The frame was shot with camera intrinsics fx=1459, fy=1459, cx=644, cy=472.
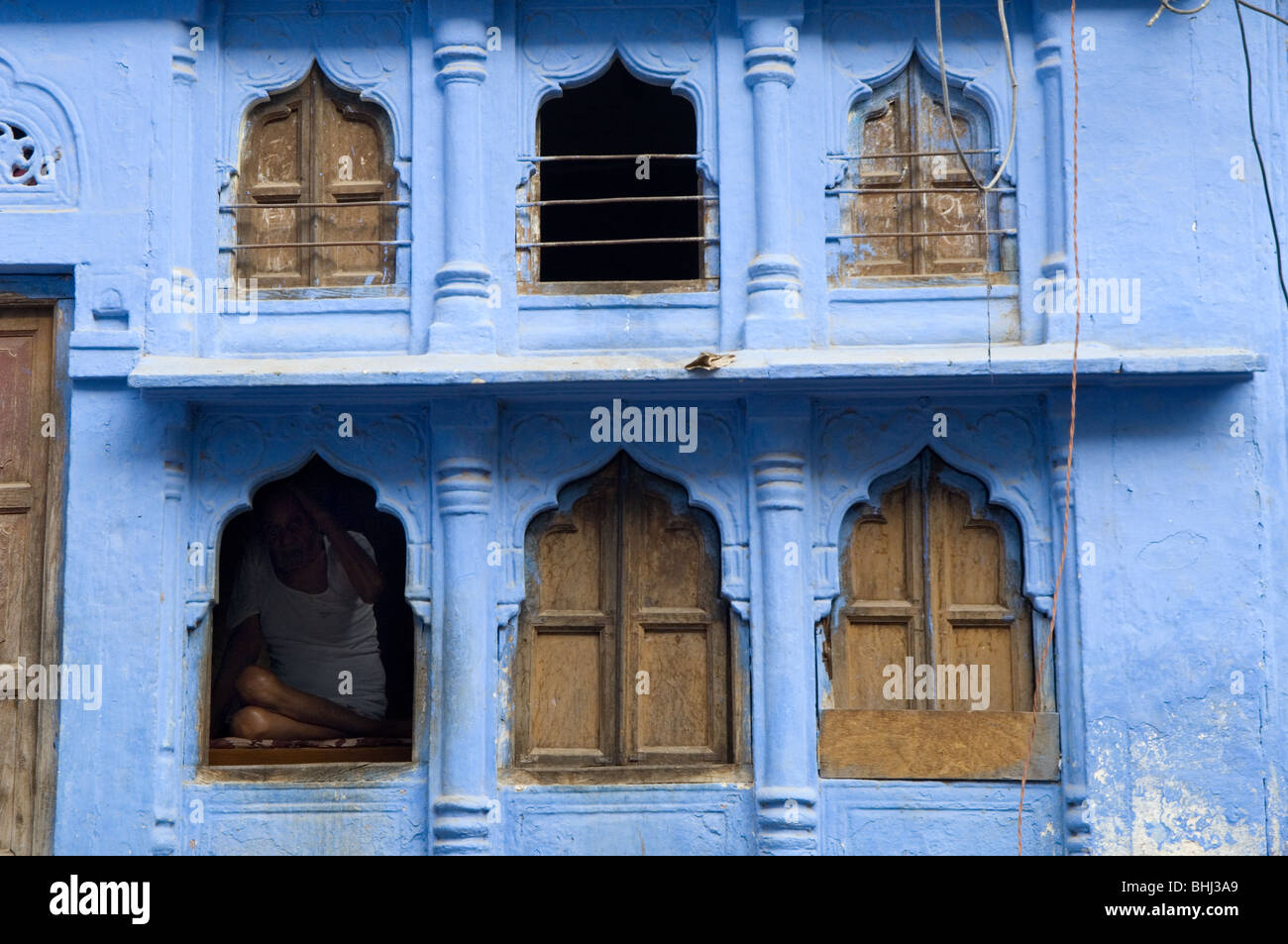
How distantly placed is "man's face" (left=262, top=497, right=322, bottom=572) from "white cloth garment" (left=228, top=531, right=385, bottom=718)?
0.22 feet

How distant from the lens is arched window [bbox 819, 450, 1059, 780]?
6.82 metres

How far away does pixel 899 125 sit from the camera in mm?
7289

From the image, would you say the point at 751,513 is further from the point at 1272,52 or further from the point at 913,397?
the point at 1272,52

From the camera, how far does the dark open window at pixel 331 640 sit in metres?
7.09

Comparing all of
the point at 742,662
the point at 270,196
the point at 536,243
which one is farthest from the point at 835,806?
the point at 270,196

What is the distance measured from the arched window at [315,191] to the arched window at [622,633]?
164cm

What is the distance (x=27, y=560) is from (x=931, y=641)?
4.40 metres

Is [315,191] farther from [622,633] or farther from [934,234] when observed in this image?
[934,234]

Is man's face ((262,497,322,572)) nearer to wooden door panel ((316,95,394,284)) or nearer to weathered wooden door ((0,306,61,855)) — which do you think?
weathered wooden door ((0,306,61,855))

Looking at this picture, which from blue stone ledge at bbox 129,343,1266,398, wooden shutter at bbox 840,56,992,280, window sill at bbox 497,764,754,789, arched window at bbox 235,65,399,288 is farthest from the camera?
arched window at bbox 235,65,399,288

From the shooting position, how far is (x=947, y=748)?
682 centimetres

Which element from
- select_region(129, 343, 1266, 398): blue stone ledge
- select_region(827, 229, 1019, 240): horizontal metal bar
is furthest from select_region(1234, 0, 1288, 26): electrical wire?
select_region(129, 343, 1266, 398): blue stone ledge

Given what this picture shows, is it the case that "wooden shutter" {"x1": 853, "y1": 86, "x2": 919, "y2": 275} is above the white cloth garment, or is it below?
above

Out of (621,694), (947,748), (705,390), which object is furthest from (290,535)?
(947,748)
